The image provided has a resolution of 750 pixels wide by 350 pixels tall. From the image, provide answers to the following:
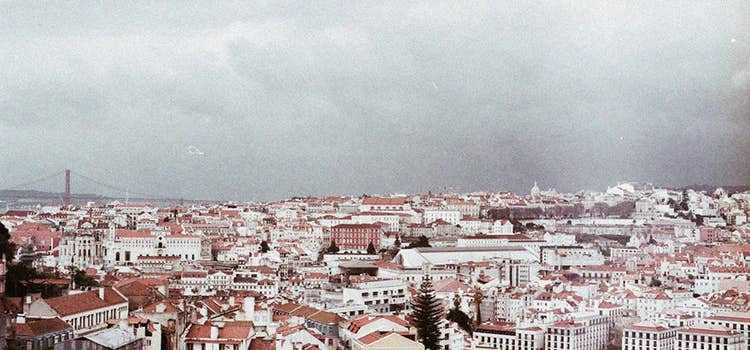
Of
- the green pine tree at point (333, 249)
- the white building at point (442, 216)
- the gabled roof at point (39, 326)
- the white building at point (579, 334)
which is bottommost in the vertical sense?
the white building at point (579, 334)

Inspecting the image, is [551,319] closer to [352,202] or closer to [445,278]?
[445,278]

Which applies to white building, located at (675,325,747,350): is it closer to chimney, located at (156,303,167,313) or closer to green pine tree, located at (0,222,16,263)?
chimney, located at (156,303,167,313)

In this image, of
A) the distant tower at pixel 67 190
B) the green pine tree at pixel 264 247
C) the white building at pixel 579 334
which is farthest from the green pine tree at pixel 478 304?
the distant tower at pixel 67 190

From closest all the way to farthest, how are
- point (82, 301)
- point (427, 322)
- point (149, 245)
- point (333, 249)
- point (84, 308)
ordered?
point (84, 308) → point (82, 301) → point (427, 322) → point (149, 245) → point (333, 249)

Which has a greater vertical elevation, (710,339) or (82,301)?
(82,301)

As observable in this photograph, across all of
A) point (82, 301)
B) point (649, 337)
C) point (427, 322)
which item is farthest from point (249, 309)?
point (649, 337)

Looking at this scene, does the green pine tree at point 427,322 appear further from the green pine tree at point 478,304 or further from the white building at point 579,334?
the green pine tree at point 478,304

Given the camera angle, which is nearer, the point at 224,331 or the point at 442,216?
the point at 224,331

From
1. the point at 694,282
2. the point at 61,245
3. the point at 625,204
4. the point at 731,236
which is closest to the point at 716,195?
the point at 731,236

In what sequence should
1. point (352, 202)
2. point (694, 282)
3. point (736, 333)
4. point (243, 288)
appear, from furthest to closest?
point (352, 202), point (694, 282), point (243, 288), point (736, 333)

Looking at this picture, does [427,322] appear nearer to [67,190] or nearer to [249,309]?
[249,309]

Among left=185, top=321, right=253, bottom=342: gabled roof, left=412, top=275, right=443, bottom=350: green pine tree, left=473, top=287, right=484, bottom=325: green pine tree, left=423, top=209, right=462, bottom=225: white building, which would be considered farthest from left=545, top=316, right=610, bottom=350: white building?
left=423, top=209, right=462, bottom=225: white building
